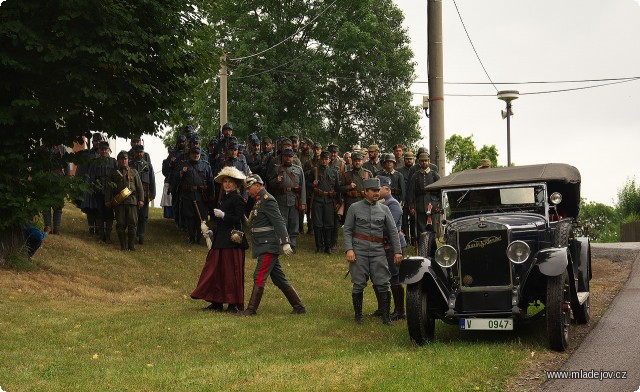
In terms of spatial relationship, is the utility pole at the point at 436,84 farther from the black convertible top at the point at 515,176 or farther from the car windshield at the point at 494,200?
the car windshield at the point at 494,200

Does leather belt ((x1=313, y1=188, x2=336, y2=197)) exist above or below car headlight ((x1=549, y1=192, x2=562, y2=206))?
above

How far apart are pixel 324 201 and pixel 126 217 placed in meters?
4.85

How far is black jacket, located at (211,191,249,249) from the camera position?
14086 millimetres

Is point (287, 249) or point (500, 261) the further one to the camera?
point (287, 249)

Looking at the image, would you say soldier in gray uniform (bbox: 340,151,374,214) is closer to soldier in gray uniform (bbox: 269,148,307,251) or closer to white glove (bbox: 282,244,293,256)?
soldier in gray uniform (bbox: 269,148,307,251)

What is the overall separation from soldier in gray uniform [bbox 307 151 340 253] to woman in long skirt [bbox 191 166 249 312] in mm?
7574

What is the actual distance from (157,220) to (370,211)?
503 inches

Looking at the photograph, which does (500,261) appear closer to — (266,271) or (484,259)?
(484,259)

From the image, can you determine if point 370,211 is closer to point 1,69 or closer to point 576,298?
point 576,298

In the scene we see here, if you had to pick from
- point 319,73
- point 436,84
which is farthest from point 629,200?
point 436,84

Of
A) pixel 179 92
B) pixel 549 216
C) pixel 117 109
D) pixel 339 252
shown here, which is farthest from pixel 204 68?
pixel 549 216

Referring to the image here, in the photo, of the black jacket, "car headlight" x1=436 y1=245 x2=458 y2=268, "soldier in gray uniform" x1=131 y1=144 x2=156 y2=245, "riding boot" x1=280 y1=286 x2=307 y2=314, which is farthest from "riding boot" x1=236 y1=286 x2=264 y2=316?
"soldier in gray uniform" x1=131 y1=144 x2=156 y2=245

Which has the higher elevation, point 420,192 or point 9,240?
point 420,192

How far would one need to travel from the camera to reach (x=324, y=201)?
21938mm
